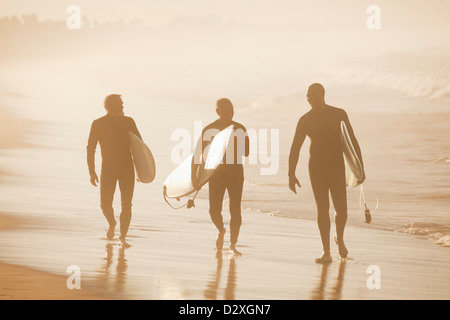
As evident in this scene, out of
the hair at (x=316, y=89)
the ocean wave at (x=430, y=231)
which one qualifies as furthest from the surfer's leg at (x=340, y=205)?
the ocean wave at (x=430, y=231)

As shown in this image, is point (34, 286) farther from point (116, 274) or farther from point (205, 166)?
point (205, 166)

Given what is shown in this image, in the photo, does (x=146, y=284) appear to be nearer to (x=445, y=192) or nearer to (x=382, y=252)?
(x=382, y=252)

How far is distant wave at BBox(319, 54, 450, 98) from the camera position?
27.7m

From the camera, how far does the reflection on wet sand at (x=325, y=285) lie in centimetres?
485

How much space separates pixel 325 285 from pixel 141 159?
215 centimetres

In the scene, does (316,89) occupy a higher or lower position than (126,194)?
higher

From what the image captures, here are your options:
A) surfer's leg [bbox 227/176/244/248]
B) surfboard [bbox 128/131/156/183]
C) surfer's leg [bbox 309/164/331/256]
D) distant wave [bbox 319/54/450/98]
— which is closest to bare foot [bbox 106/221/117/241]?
surfboard [bbox 128/131/156/183]

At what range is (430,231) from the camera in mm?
8477

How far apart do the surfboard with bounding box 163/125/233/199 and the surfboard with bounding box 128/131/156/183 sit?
0.82ft

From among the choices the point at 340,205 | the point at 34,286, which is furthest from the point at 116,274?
the point at 340,205

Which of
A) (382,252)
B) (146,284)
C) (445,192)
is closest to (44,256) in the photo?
(146,284)

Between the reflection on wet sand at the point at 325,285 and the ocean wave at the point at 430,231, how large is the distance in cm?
219

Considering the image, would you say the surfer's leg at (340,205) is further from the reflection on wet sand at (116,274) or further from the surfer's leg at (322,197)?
the reflection on wet sand at (116,274)
